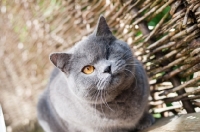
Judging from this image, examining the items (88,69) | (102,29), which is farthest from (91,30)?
(88,69)

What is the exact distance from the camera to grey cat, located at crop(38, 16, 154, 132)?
924mm

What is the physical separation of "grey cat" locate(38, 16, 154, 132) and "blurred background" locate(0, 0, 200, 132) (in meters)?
0.18

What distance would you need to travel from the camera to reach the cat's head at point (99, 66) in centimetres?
91

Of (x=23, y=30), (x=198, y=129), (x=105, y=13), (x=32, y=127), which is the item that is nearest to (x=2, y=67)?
(x=23, y=30)

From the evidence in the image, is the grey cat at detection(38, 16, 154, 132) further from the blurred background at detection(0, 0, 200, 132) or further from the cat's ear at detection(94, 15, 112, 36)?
the blurred background at detection(0, 0, 200, 132)

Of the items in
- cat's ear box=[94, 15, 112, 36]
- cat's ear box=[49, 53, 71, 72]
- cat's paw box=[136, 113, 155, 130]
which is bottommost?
cat's paw box=[136, 113, 155, 130]

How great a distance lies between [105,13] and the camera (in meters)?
1.48

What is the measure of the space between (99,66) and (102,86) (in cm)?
7

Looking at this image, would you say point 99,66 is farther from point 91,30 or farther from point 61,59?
point 91,30

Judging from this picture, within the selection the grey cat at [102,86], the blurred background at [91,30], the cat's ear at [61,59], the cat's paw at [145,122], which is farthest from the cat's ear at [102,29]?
the cat's paw at [145,122]

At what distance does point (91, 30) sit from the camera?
1612 millimetres

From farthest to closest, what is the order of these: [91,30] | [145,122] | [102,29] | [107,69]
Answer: [91,30]
[145,122]
[102,29]
[107,69]

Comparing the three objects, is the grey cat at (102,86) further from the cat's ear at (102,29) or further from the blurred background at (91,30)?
the blurred background at (91,30)

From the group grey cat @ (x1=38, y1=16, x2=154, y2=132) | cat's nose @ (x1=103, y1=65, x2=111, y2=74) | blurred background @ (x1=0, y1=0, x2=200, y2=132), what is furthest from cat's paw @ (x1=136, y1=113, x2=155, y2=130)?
cat's nose @ (x1=103, y1=65, x2=111, y2=74)
